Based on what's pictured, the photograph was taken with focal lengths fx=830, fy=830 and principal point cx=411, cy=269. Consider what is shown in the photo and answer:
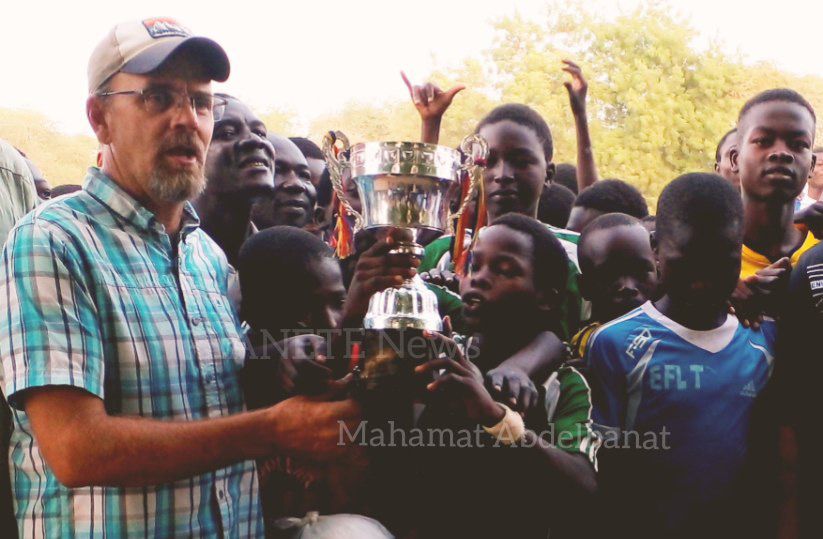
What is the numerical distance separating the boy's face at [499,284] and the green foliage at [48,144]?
70.7 ft

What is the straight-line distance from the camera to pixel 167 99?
2230 mm

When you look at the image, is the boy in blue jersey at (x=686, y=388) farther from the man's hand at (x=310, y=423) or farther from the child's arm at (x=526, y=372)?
the man's hand at (x=310, y=423)

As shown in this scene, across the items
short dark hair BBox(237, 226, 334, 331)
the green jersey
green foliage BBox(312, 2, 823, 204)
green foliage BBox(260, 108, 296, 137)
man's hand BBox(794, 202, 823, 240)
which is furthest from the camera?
green foliage BBox(260, 108, 296, 137)

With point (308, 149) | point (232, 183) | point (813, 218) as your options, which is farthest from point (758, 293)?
point (308, 149)

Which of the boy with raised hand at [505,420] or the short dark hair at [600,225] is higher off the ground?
the short dark hair at [600,225]

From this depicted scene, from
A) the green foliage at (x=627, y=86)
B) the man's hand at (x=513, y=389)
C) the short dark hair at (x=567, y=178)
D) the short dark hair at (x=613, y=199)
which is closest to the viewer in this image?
the man's hand at (x=513, y=389)

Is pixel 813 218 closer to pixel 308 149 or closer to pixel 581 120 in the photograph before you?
pixel 581 120

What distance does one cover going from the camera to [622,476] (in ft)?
9.20

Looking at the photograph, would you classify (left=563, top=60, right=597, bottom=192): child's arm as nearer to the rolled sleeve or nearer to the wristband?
the wristband

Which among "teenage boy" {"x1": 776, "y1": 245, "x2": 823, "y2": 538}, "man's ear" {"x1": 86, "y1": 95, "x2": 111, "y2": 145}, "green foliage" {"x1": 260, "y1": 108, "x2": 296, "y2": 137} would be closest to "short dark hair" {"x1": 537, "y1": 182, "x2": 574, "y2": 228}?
"teenage boy" {"x1": 776, "y1": 245, "x2": 823, "y2": 538}

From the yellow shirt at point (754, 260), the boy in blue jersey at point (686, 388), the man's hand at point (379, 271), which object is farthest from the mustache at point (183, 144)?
the yellow shirt at point (754, 260)

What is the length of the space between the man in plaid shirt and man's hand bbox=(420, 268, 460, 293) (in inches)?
43.5

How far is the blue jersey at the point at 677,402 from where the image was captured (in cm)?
273

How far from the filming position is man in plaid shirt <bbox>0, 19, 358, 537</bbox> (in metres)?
1.87
